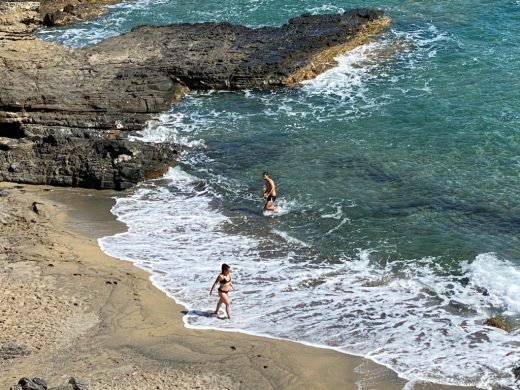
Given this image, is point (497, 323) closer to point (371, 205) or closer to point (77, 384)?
point (371, 205)

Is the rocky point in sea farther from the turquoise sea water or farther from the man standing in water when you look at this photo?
the man standing in water

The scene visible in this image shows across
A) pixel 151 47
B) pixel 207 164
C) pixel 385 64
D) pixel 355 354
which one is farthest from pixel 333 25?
pixel 355 354

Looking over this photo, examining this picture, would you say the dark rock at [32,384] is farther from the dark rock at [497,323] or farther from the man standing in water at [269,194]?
the man standing in water at [269,194]

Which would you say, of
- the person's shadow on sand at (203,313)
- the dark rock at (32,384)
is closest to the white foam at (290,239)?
the person's shadow on sand at (203,313)

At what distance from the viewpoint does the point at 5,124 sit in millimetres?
24578

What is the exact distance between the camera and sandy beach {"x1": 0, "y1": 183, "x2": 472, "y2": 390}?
44.6 feet

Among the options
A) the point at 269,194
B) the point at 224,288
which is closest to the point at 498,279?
the point at 224,288

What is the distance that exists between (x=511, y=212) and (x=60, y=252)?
11283 millimetres

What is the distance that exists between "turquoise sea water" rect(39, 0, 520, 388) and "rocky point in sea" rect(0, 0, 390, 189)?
2.25ft

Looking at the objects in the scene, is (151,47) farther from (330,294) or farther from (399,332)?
(399,332)

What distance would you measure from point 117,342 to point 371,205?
28.7ft

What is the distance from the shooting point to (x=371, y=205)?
2084 cm

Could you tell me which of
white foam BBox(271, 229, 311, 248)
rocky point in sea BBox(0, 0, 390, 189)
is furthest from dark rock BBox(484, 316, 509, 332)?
rocky point in sea BBox(0, 0, 390, 189)

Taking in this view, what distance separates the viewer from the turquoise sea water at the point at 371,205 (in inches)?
622
